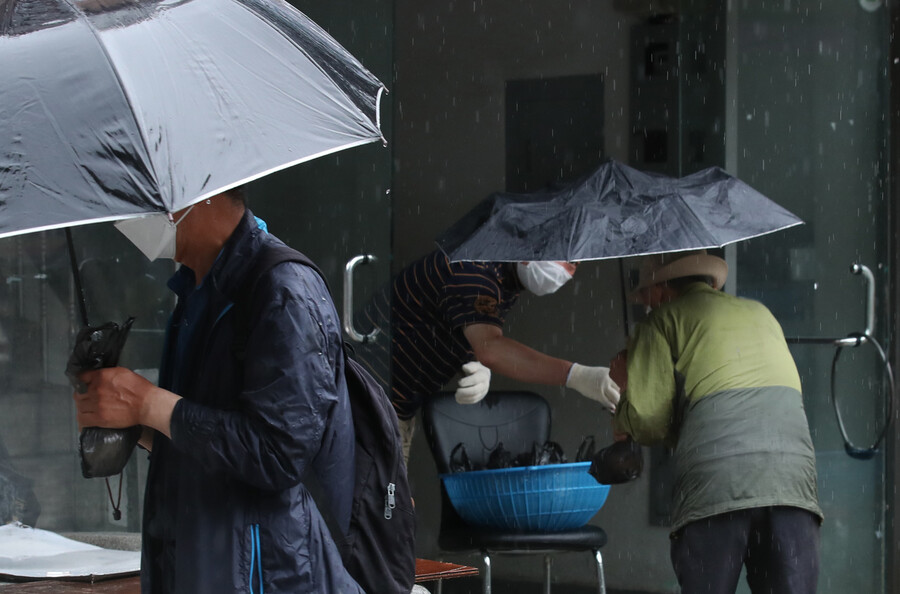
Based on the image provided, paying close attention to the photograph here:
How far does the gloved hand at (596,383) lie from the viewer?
4441 mm

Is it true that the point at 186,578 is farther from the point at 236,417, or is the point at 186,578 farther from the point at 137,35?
the point at 137,35

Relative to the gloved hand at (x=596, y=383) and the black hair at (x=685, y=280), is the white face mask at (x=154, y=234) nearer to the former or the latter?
the black hair at (x=685, y=280)

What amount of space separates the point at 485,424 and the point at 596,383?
816 millimetres

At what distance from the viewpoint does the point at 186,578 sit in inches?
78.2

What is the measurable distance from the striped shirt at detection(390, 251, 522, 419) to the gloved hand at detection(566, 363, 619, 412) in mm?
371

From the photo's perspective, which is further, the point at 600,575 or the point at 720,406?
the point at 600,575

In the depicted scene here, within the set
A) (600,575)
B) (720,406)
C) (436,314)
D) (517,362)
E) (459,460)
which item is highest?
(436,314)

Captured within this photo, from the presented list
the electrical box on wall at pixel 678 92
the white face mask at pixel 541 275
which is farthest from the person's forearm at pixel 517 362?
the electrical box on wall at pixel 678 92

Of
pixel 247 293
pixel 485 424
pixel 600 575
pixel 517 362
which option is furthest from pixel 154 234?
pixel 485 424

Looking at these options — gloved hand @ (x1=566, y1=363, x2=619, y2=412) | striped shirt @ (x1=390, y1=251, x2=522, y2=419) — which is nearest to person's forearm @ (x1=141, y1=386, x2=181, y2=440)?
striped shirt @ (x1=390, y1=251, x2=522, y2=419)

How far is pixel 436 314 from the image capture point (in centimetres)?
445

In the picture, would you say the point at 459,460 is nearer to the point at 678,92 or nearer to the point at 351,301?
the point at 351,301

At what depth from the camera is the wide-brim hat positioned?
3.79 m

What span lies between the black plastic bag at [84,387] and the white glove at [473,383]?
2.50 meters
